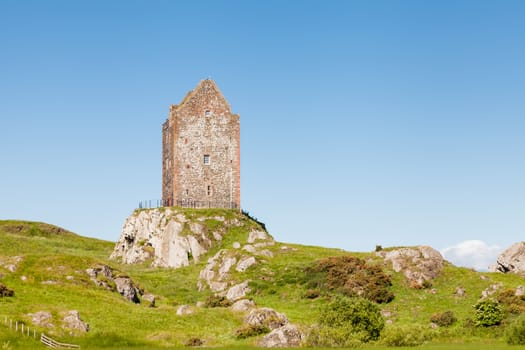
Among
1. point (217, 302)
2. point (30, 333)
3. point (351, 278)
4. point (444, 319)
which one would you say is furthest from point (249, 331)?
point (351, 278)

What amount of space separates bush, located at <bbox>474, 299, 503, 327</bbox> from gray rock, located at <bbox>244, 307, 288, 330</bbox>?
1636cm

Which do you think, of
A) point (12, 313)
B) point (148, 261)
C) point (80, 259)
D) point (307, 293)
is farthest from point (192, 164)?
point (12, 313)

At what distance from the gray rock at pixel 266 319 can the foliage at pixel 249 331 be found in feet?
2.30

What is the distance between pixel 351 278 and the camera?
251 ft

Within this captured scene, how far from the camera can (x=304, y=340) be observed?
5456 centimetres

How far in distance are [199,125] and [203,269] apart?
1046 inches

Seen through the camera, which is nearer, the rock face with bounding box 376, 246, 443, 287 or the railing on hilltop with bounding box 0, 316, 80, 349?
the railing on hilltop with bounding box 0, 316, 80, 349

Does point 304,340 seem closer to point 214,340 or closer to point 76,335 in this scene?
point 214,340

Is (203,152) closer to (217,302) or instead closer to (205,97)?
(205,97)

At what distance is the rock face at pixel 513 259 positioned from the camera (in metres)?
81.9

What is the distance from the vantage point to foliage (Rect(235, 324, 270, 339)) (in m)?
57.8

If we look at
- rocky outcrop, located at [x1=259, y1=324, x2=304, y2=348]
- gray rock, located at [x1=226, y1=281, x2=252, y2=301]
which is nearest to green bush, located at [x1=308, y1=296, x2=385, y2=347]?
rocky outcrop, located at [x1=259, y1=324, x2=304, y2=348]

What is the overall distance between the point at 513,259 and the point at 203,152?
4567 cm

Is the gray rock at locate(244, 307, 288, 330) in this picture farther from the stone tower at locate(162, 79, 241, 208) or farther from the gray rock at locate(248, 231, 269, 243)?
the stone tower at locate(162, 79, 241, 208)
